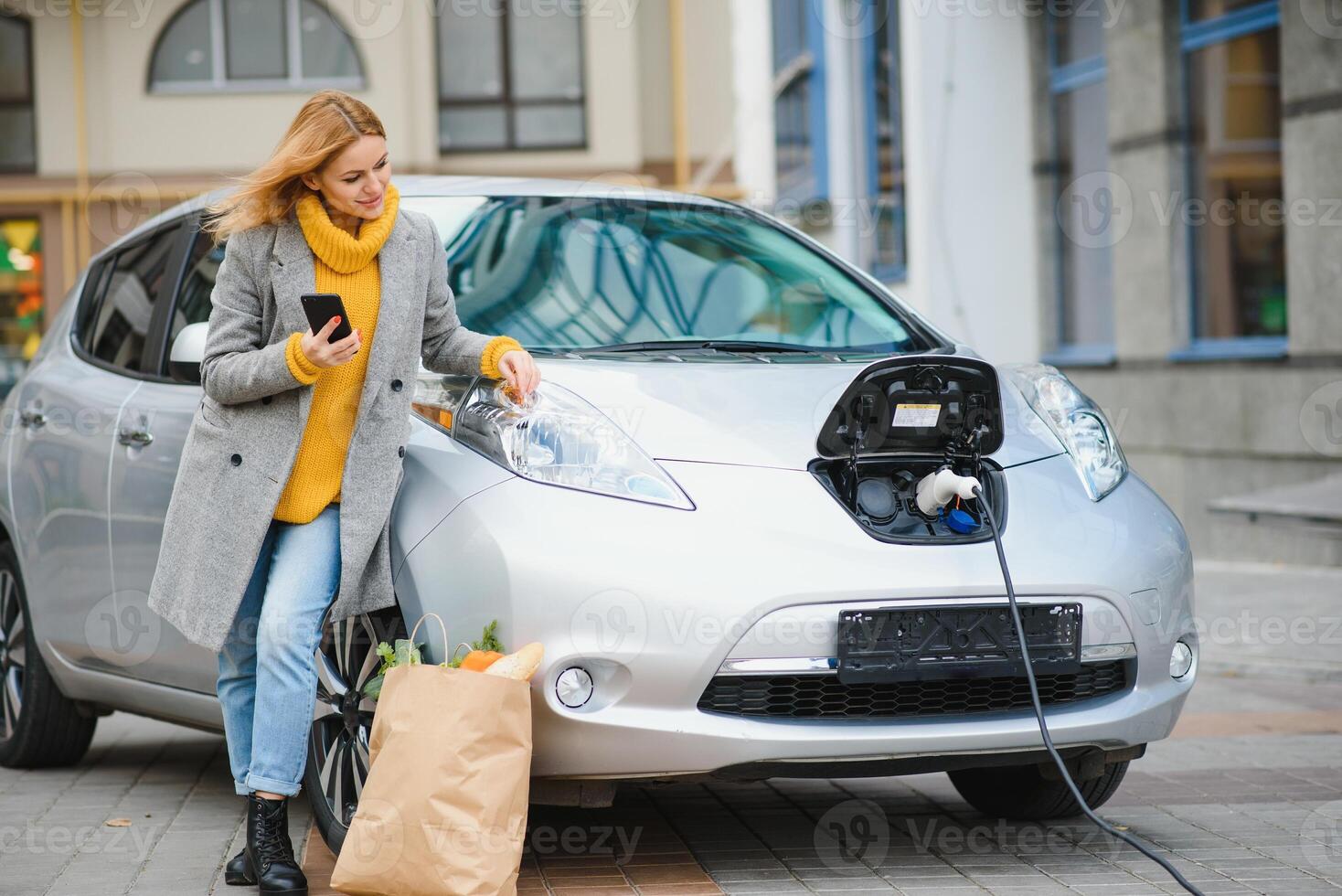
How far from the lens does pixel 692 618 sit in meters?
3.60

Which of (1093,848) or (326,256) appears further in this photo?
(1093,848)

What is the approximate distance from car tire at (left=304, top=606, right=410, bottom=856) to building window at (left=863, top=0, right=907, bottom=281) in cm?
1171

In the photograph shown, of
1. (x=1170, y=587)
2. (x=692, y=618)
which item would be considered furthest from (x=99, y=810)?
(x=1170, y=587)

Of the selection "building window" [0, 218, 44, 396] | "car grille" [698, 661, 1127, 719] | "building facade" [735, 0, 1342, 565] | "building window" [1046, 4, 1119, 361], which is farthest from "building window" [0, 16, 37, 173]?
"car grille" [698, 661, 1127, 719]

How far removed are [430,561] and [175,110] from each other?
21.5 metres

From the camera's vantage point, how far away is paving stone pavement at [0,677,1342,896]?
13.1 ft

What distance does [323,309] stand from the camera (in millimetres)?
3592

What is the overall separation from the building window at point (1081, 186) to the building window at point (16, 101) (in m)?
15.4

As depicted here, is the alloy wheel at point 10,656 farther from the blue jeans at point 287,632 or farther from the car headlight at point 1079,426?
the car headlight at point 1079,426

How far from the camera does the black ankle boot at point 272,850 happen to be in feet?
12.6

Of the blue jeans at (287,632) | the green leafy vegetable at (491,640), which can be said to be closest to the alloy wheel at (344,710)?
the blue jeans at (287,632)

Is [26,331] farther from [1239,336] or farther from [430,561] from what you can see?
[430,561]

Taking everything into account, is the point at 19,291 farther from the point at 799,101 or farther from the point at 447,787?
the point at 447,787

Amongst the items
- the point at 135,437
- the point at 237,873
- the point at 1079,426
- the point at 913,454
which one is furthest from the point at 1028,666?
the point at 135,437
